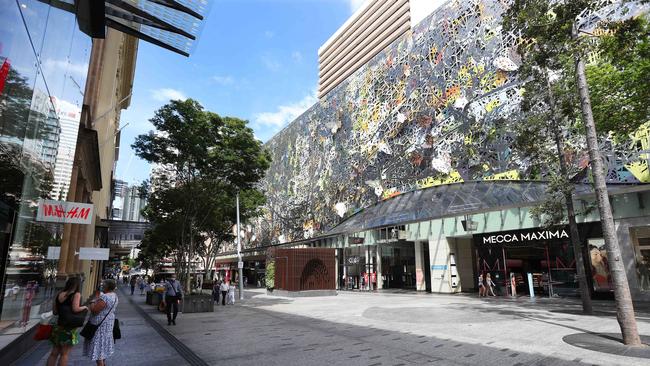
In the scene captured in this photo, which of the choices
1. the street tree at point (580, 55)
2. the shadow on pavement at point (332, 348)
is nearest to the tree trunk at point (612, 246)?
the street tree at point (580, 55)

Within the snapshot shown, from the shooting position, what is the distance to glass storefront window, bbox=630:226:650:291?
18859 mm

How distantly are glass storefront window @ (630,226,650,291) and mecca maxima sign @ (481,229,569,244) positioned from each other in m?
3.19

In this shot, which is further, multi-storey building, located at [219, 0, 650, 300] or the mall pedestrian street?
multi-storey building, located at [219, 0, 650, 300]

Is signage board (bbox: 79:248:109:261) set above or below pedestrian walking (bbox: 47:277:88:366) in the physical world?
above

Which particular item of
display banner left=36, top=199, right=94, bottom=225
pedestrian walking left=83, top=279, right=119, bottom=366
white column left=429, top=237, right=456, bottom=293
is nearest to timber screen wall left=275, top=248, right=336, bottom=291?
white column left=429, top=237, right=456, bottom=293

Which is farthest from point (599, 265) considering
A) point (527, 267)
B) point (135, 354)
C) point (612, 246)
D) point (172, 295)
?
point (135, 354)

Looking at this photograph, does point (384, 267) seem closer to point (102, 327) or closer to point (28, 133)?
point (102, 327)

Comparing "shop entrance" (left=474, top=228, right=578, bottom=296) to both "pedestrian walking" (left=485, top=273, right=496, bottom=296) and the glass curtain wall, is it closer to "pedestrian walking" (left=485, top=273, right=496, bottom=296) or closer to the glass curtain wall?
"pedestrian walking" (left=485, top=273, right=496, bottom=296)

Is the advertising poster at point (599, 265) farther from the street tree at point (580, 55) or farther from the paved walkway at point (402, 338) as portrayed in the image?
the street tree at point (580, 55)

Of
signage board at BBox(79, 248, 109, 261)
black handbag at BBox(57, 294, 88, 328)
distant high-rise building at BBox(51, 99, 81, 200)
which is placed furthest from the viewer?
Result: signage board at BBox(79, 248, 109, 261)

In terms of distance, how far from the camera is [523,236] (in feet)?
78.3

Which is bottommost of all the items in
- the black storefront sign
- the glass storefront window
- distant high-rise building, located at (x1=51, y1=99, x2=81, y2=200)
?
the glass storefront window

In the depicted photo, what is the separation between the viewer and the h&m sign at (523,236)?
73.4 feet

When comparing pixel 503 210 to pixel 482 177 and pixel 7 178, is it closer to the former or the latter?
pixel 482 177
